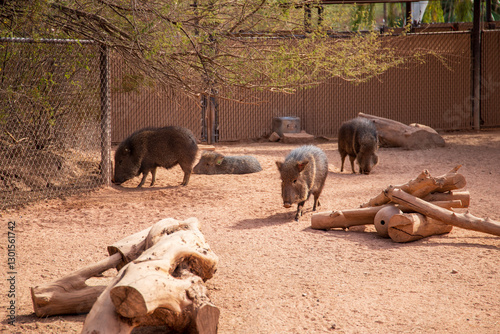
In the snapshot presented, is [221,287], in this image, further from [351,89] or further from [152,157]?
[351,89]

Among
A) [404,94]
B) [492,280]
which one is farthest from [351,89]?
[492,280]

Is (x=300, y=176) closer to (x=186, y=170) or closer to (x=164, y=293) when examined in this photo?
(x=186, y=170)

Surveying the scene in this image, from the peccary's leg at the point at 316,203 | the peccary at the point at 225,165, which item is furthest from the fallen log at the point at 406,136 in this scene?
the peccary's leg at the point at 316,203

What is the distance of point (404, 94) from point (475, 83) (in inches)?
72.4

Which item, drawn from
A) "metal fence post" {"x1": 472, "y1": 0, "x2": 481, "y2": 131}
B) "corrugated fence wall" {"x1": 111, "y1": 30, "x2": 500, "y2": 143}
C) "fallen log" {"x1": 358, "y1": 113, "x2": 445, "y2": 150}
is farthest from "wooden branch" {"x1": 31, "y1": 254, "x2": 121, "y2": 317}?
"metal fence post" {"x1": 472, "y1": 0, "x2": 481, "y2": 131}

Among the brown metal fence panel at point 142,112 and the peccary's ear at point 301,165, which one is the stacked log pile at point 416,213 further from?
the brown metal fence panel at point 142,112

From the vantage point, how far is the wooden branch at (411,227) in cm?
457

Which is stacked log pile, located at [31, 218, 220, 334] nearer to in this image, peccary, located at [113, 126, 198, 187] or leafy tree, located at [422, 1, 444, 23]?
peccary, located at [113, 126, 198, 187]

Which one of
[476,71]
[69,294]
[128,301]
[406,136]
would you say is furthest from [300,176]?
[476,71]

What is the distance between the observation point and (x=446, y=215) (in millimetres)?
4648

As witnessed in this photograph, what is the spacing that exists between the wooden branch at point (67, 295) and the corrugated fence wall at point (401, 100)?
8.96 metres

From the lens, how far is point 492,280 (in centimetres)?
373

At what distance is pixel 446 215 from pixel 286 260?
1.56m

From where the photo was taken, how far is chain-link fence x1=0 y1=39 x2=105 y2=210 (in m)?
6.07
